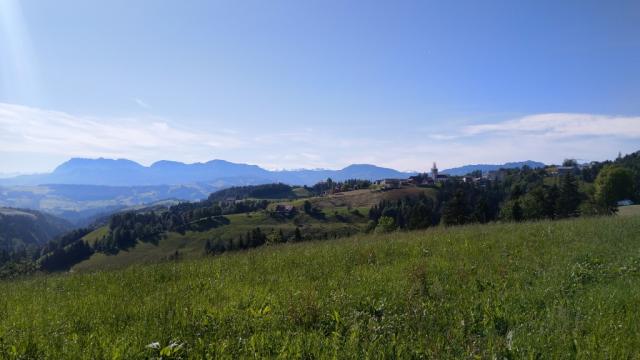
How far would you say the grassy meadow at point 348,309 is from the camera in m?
5.06

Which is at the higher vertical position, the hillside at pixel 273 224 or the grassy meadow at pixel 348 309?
the grassy meadow at pixel 348 309

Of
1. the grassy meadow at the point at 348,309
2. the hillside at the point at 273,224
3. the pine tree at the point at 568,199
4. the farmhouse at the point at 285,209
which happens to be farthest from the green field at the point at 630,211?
Result: the farmhouse at the point at 285,209

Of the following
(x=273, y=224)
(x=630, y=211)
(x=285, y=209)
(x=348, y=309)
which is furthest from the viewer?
(x=285, y=209)

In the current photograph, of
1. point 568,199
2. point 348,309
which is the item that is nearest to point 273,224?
Answer: point 568,199

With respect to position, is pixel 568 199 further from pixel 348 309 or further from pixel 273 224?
pixel 273 224

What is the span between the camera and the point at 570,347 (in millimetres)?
4961

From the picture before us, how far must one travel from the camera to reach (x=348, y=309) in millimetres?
6582

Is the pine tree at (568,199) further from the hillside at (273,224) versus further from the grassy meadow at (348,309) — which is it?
the hillside at (273,224)

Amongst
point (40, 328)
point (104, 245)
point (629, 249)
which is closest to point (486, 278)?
point (629, 249)

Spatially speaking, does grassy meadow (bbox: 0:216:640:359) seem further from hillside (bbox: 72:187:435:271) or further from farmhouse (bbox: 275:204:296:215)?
farmhouse (bbox: 275:204:296:215)

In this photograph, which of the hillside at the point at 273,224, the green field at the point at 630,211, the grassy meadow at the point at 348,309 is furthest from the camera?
the hillside at the point at 273,224

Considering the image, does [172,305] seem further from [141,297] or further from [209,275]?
[209,275]

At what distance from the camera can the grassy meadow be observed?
199 inches

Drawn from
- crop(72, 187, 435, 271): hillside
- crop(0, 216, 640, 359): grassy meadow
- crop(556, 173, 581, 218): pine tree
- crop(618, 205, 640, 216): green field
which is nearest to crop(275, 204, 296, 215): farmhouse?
crop(72, 187, 435, 271): hillside
